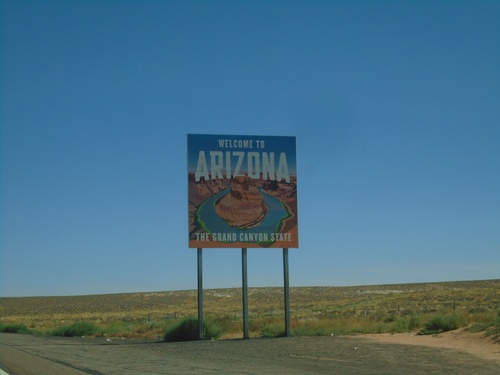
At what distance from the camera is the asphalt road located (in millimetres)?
18891

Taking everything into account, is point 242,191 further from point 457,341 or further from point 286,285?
point 457,341

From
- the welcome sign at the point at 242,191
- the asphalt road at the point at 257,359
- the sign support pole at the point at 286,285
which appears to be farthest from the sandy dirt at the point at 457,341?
the welcome sign at the point at 242,191

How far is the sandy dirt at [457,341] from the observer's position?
22.6 m

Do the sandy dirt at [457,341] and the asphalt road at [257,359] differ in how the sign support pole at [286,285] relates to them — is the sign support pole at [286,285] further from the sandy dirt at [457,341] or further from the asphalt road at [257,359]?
Result: the sandy dirt at [457,341]

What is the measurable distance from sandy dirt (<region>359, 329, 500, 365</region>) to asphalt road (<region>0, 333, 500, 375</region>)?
Result: 76cm

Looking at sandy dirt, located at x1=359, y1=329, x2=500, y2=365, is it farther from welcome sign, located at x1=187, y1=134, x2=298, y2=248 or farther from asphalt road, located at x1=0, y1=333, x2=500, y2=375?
welcome sign, located at x1=187, y1=134, x2=298, y2=248

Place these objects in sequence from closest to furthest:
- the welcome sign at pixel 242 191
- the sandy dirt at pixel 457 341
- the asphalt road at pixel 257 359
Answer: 1. the asphalt road at pixel 257 359
2. the sandy dirt at pixel 457 341
3. the welcome sign at pixel 242 191

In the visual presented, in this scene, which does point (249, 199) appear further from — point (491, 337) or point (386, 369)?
point (386, 369)

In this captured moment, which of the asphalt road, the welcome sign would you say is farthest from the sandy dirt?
the welcome sign

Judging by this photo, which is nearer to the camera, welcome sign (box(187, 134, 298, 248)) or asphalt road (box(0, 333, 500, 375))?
asphalt road (box(0, 333, 500, 375))

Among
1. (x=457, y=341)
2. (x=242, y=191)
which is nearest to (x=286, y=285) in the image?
(x=242, y=191)

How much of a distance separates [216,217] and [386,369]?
16.1 metres

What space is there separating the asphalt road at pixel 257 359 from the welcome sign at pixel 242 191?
5.54 m

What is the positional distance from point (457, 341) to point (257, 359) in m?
8.37
